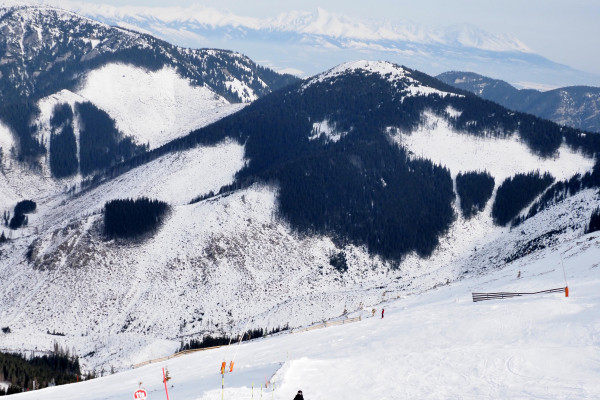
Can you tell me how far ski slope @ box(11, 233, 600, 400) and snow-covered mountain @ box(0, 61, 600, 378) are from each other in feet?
133

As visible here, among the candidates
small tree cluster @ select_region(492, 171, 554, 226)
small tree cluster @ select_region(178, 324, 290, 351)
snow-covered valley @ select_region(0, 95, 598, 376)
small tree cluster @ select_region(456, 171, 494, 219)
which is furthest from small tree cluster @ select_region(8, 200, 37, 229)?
small tree cluster @ select_region(492, 171, 554, 226)

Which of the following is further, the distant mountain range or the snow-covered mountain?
the distant mountain range

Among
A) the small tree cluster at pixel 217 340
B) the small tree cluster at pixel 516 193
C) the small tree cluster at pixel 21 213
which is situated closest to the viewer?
the small tree cluster at pixel 217 340

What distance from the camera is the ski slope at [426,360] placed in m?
25.7

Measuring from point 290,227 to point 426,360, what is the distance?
3730 inches

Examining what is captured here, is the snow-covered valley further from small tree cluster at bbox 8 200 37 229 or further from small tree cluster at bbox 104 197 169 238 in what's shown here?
small tree cluster at bbox 8 200 37 229

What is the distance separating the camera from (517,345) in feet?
101

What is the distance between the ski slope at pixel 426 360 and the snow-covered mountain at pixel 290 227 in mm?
40512

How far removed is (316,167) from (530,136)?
73.2 m

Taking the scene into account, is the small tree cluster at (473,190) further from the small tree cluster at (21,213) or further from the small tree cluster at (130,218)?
the small tree cluster at (21,213)

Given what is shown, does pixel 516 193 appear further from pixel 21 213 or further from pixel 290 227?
pixel 21 213

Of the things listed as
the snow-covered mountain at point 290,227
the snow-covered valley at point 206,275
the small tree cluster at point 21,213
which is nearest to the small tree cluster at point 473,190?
the snow-covered mountain at point 290,227

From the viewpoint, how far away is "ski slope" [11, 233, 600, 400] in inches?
1013

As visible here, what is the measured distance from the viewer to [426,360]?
1182 inches
